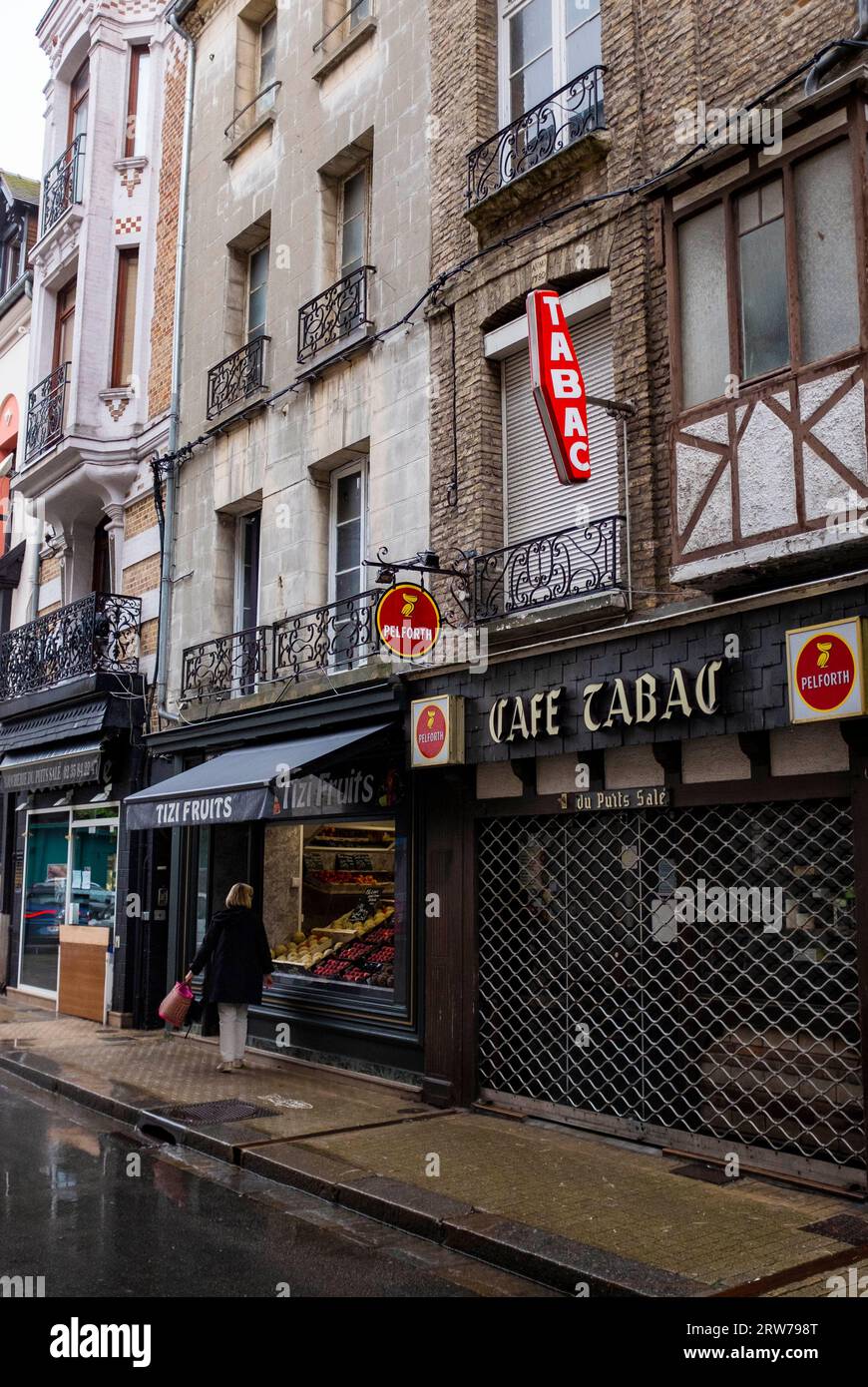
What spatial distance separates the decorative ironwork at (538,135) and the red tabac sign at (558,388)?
5.87 feet

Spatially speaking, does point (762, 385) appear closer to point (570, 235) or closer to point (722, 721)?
point (722, 721)

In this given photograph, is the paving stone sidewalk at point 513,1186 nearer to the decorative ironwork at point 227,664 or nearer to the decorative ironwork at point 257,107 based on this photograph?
the decorative ironwork at point 227,664

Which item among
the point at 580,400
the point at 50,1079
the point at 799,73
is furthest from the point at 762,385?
the point at 50,1079

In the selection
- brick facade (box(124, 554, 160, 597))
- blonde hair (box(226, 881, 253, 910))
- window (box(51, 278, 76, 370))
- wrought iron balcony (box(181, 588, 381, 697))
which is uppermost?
window (box(51, 278, 76, 370))

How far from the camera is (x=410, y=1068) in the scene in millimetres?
10094

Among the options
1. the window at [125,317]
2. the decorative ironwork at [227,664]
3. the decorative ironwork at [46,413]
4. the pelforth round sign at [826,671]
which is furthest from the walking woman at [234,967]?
the window at [125,317]

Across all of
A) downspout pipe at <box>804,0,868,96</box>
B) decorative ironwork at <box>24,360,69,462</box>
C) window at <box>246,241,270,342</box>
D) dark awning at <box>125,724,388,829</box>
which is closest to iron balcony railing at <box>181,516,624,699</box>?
dark awning at <box>125,724,388,829</box>

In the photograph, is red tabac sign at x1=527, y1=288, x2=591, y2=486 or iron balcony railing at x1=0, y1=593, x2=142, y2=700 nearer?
red tabac sign at x1=527, y1=288, x2=591, y2=486

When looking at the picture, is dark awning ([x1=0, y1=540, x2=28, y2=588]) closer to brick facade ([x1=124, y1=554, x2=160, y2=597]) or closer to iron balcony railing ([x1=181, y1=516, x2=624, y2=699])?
brick facade ([x1=124, y1=554, x2=160, y2=597])

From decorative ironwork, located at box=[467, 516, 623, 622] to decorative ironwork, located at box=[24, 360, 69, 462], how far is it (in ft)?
30.2

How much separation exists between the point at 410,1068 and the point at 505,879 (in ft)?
6.54

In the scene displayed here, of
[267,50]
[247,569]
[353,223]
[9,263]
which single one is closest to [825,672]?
[353,223]

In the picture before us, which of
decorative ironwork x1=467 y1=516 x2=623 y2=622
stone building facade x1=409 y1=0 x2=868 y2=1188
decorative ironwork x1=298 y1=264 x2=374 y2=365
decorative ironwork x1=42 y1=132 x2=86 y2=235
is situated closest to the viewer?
stone building facade x1=409 y1=0 x2=868 y2=1188

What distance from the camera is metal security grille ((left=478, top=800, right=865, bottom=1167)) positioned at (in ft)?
23.2
